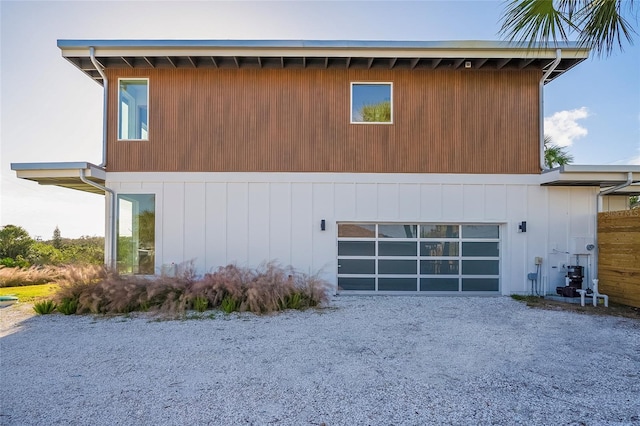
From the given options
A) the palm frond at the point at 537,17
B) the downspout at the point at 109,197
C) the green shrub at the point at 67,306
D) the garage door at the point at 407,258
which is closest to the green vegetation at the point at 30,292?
the green shrub at the point at 67,306

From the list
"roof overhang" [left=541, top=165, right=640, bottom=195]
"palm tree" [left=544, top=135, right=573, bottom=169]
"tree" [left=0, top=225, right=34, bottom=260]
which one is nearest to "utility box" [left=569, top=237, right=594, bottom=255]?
"roof overhang" [left=541, top=165, right=640, bottom=195]

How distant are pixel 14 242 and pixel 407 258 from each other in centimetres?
1429

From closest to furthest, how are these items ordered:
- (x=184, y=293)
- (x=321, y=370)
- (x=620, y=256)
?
1. (x=321, y=370)
2. (x=184, y=293)
3. (x=620, y=256)

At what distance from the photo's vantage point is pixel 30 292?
9023 mm

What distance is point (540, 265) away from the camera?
889 cm

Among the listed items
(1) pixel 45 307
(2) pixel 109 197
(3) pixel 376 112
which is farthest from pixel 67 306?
(3) pixel 376 112

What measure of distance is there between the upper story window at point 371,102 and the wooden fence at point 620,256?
18.9 ft

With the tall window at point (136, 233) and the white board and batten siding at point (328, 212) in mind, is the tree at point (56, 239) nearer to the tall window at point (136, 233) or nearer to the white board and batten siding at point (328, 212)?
the tall window at point (136, 233)

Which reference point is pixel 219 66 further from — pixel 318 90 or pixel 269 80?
pixel 318 90

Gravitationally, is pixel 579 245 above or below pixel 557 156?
below

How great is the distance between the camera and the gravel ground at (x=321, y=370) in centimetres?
319

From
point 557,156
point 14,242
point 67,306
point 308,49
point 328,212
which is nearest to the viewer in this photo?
point 67,306

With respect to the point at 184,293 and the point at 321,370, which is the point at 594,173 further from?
the point at 184,293

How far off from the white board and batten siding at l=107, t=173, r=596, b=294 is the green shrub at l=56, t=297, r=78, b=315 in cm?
206
